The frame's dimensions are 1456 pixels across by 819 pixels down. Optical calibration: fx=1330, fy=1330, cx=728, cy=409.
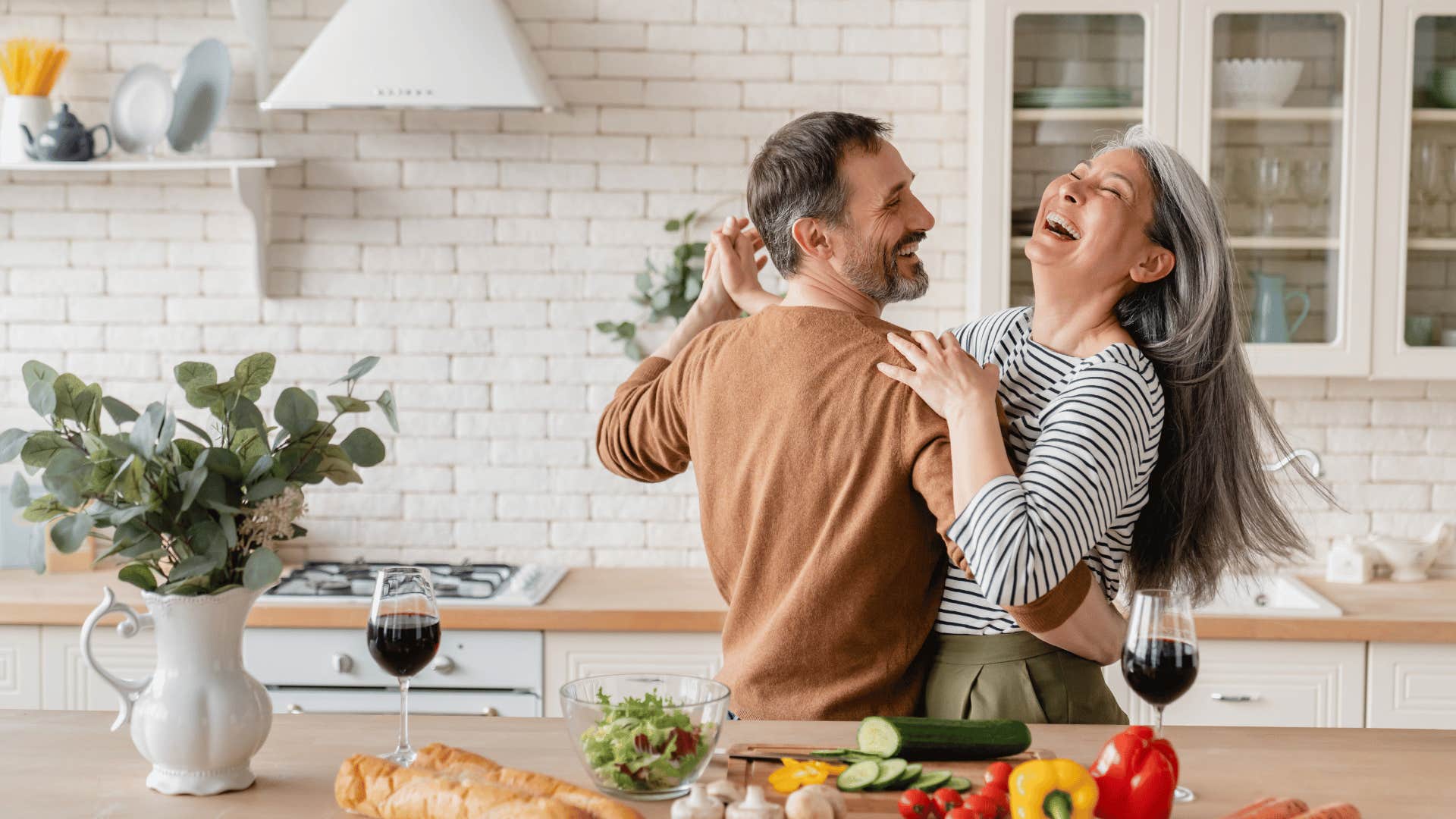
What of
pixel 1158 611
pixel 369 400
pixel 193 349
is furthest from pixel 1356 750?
pixel 193 349

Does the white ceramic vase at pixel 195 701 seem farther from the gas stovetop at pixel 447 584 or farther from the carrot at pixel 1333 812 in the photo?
the gas stovetop at pixel 447 584

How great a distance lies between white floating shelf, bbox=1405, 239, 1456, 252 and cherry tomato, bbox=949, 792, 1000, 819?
245 cm

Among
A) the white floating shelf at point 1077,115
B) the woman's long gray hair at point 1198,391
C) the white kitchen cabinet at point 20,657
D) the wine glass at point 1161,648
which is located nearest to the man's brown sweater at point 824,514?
the wine glass at point 1161,648

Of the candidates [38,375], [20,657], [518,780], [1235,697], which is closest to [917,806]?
[518,780]

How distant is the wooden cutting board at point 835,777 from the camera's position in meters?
1.36

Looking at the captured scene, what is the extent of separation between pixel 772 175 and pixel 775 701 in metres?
0.72

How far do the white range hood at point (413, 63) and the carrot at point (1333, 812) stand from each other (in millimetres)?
2276

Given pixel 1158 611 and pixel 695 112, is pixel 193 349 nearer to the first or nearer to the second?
pixel 695 112

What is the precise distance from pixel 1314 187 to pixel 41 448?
2.83 m

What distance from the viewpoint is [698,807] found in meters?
1.26

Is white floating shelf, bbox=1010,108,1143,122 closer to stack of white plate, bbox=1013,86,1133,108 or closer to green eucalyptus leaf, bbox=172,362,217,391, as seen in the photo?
stack of white plate, bbox=1013,86,1133,108

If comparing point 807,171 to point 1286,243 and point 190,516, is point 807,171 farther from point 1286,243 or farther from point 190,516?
point 1286,243

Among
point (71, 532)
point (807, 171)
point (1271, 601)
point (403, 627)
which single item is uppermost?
point (807, 171)

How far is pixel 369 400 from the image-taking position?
3.50 meters
